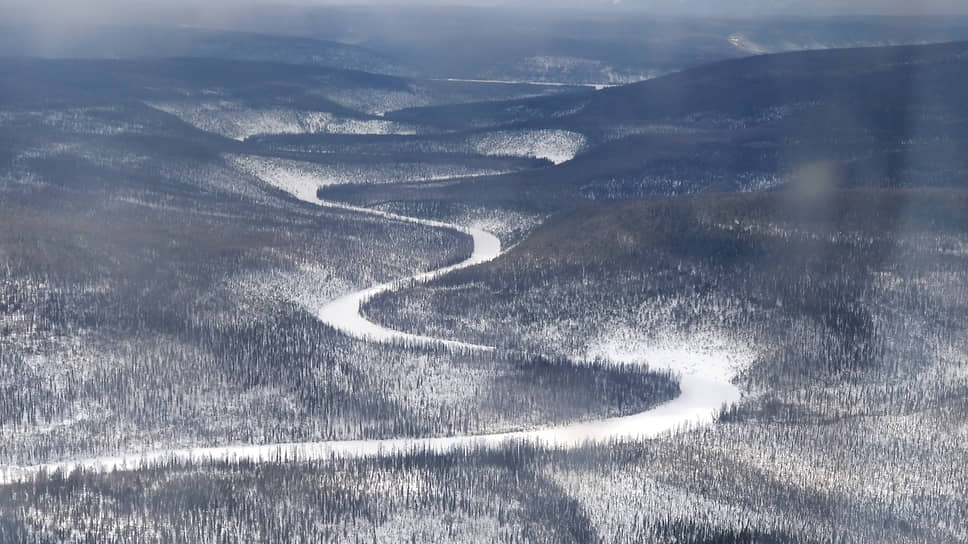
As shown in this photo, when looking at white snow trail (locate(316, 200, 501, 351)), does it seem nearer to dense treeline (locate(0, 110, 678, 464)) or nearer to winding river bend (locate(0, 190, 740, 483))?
dense treeline (locate(0, 110, 678, 464))

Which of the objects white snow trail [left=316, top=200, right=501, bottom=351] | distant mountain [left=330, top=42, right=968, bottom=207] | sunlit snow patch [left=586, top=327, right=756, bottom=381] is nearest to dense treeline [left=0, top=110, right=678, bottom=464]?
white snow trail [left=316, top=200, right=501, bottom=351]

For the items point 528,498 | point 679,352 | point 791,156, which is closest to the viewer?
point 528,498

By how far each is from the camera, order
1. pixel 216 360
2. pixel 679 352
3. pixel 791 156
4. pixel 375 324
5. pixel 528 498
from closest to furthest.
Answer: pixel 528 498 → pixel 216 360 → pixel 679 352 → pixel 375 324 → pixel 791 156

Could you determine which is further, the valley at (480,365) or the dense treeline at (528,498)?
the valley at (480,365)

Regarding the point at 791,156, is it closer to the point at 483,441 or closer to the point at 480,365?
the point at 480,365

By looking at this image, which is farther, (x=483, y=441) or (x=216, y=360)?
(x=216, y=360)

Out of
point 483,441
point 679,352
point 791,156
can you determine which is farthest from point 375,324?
point 791,156

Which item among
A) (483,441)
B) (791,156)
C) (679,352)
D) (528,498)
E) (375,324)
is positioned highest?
(528,498)

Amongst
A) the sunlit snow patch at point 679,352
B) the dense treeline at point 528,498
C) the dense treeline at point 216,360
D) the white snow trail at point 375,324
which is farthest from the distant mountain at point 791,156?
the dense treeline at point 528,498

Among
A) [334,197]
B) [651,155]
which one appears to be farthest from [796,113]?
[334,197]

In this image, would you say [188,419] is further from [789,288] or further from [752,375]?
[789,288]

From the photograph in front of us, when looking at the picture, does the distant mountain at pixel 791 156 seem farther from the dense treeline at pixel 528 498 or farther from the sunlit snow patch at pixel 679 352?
the dense treeline at pixel 528 498
